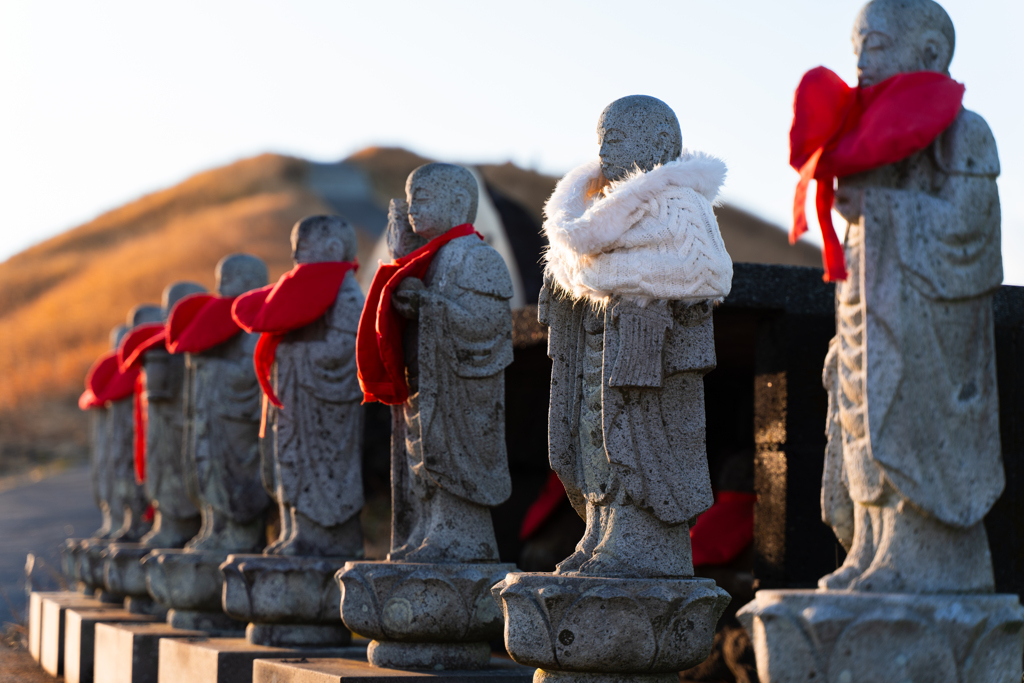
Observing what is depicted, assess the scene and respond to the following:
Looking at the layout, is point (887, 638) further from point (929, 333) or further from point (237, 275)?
point (237, 275)

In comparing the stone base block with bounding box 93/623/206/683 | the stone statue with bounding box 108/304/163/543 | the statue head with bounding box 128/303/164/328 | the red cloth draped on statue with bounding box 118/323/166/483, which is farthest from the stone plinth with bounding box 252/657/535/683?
the statue head with bounding box 128/303/164/328

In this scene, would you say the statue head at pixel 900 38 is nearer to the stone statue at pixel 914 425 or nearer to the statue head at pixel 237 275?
the stone statue at pixel 914 425

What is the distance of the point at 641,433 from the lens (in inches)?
171

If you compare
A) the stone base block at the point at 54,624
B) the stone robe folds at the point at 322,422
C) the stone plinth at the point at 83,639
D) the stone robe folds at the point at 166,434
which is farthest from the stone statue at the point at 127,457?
the stone robe folds at the point at 322,422

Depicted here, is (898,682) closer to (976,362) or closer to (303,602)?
(976,362)

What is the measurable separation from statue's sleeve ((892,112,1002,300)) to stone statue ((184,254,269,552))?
530cm

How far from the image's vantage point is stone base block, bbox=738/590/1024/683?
314cm

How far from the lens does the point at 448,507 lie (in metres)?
5.54

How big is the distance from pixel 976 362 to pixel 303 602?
420cm

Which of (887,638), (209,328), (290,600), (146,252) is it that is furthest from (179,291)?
(146,252)

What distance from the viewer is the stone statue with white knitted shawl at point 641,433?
4176mm

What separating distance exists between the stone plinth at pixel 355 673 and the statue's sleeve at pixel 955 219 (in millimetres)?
2823

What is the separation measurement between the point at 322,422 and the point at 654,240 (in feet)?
9.65

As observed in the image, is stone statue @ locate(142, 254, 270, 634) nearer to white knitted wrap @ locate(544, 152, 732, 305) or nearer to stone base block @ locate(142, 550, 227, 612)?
stone base block @ locate(142, 550, 227, 612)
